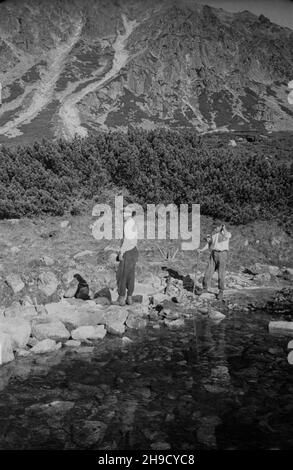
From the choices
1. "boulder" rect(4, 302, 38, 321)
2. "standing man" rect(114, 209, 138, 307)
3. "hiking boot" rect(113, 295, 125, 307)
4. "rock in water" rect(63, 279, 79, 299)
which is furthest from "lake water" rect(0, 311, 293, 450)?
"rock in water" rect(63, 279, 79, 299)

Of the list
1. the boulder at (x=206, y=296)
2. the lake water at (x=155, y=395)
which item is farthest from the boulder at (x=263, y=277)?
the lake water at (x=155, y=395)

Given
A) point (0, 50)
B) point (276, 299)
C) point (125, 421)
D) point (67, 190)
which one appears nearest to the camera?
point (125, 421)

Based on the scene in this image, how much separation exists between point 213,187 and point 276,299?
6.70 m

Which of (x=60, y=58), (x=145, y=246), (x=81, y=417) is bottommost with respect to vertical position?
(x=81, y=417)

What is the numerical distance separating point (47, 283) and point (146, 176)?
25.4 feet

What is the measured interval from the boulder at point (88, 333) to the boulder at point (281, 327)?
11.3 ft

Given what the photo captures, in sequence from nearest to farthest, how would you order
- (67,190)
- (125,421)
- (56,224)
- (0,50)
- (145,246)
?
(125,421) → (145,246) → (56,224) → (67,190) → (0,50)

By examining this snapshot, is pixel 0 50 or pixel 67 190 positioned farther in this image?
pixel 0 50

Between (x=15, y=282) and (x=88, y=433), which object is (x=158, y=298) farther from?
(x=88, y=433)

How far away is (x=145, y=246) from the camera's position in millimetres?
14898

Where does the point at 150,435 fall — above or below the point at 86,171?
below

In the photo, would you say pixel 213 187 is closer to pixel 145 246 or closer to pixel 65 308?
pixel 145 246

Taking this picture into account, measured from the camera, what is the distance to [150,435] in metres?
5.35

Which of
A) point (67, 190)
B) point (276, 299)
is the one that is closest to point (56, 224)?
point (67, 190)
